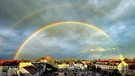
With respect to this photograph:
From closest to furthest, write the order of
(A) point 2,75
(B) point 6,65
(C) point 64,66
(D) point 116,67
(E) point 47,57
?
(A) point 2,75 → (B) point 6,65 → (D) point 116,67 → (C) point 64,66 → (E) point 47,57

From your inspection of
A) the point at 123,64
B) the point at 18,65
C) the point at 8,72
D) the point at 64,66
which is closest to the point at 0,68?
the point at 8,72

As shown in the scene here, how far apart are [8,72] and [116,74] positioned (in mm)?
45104

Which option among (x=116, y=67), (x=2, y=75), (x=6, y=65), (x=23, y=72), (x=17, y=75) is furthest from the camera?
(x=116, y=67)

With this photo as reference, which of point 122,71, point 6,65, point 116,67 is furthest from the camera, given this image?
point 116,67

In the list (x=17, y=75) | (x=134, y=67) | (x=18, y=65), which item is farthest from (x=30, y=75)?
(x=134, y=67)

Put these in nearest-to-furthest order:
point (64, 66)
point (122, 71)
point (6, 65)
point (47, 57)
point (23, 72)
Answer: point (23, 72)
point (6, 65)
point (122, 71)
point (64, 66)
point (47, 57)

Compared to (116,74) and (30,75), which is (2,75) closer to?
(30,75)

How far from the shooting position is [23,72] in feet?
217

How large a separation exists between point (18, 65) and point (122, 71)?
48.4 meters

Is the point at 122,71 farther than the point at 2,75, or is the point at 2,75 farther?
the point at 122,71

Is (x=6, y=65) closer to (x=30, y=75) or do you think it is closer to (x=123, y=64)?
(x=30, y=75)

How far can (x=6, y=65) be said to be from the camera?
3551 inches

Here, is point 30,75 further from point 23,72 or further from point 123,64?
point 123,64

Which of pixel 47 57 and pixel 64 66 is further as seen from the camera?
pixel 47 57
